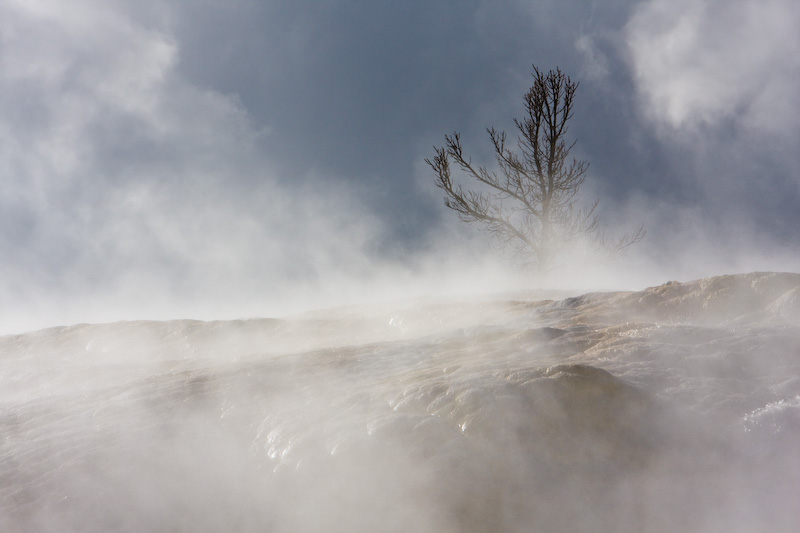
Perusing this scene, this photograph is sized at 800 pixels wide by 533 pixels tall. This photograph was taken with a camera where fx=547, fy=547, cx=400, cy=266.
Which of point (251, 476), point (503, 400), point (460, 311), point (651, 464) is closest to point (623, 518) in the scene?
point (651, 464)

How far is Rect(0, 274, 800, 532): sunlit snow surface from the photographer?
1.41 m

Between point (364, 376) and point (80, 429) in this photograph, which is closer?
point (80, 429)

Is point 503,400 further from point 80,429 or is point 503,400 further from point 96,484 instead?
point 80,429

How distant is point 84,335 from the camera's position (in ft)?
15.5

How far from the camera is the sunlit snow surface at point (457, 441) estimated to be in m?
1.41

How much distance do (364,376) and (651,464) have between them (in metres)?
1.21

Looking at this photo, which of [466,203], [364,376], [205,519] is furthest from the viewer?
[466,203]

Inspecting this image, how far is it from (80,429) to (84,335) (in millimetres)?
3021

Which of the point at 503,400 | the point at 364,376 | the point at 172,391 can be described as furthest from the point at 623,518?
the point at 172,391

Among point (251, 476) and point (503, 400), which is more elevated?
point (503, 400)

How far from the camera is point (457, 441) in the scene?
1.59 meters

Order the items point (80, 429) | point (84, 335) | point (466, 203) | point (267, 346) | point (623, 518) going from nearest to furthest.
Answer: point (623, 518), point (80, 429), point (267, 346), point (84, 335), point (466, 203)

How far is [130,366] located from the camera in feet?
11.2

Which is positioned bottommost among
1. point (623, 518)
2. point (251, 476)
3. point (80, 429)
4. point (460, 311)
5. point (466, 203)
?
point (623, 518)
